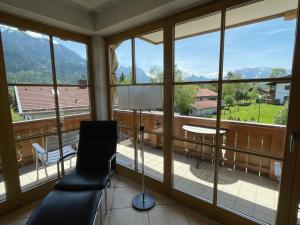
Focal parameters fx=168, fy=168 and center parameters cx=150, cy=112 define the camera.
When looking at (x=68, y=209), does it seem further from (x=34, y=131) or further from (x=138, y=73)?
(x=138, y=73)

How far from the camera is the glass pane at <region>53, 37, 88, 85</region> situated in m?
2.29

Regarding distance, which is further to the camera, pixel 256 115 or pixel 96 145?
pixel 96 145

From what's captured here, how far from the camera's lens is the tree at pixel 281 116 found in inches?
54.9

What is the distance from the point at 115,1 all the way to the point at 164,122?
1597 mm

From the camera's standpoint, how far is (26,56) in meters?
2.05

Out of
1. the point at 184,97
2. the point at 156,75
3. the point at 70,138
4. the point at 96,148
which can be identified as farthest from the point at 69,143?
the point at 184,97

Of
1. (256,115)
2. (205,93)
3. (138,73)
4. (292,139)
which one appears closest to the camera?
(292,139)

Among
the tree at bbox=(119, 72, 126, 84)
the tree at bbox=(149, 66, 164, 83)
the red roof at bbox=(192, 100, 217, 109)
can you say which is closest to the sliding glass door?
the red roof at bbox=(192, 100, 217, 109)

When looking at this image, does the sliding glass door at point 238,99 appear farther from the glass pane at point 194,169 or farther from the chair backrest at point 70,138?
the chair backrest at point 70,138

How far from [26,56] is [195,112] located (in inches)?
85.4

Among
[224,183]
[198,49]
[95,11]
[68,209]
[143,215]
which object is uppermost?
[95,11]

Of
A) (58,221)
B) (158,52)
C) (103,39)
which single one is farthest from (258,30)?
(58,221)

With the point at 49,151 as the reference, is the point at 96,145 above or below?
above

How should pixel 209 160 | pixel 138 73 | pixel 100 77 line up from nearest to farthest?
pixel 209 160 → pixel 138 73 → pixel 100 77
